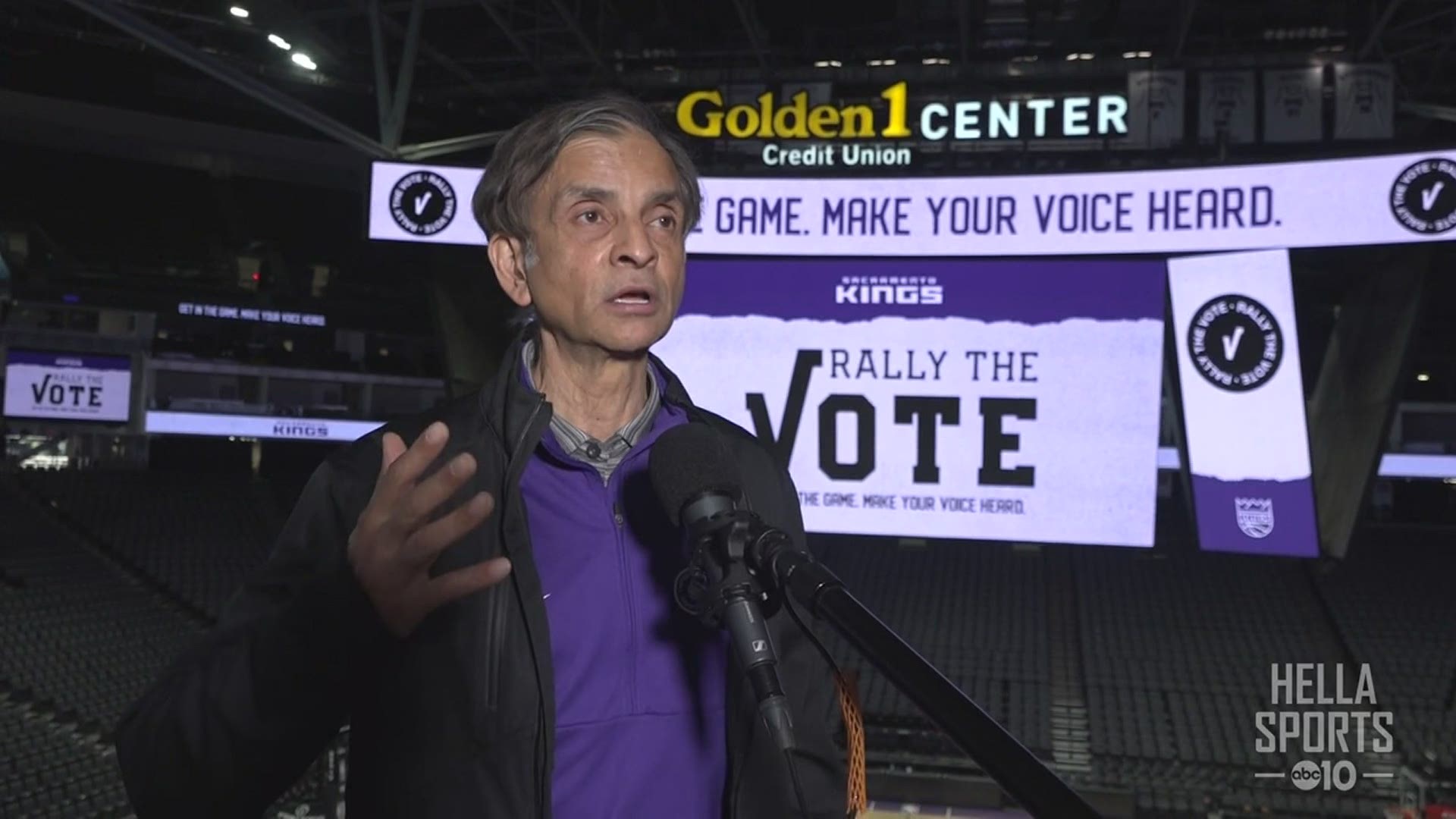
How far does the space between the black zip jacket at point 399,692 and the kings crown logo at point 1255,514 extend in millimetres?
8107

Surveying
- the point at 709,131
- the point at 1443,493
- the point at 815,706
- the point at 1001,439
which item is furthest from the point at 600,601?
the point at 1443,493

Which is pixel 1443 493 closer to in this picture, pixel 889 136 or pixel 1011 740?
pixel 889 136

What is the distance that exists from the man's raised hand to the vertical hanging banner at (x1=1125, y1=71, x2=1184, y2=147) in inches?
707

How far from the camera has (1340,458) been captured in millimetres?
13438

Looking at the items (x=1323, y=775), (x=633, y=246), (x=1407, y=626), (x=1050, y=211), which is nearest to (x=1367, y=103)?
(x=1407, y=626)

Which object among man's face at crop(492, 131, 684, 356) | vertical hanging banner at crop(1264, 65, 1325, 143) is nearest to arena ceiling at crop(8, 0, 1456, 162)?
vertical hanging banner at crop(1264, 65, 1325, 143)

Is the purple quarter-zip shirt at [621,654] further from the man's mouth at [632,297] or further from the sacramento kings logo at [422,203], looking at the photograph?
the sacramento kings logo at [422,203]

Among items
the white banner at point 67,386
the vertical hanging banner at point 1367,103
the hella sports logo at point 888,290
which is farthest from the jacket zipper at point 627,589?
the white banner at point 67,386

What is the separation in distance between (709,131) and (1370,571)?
14.2 meters

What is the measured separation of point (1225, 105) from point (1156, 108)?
127 cm

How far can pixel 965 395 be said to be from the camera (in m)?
8.21

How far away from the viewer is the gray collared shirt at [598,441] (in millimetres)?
1705

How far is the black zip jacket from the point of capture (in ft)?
4.17

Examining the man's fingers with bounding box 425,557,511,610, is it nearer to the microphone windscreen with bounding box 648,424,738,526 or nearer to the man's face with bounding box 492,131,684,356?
the microphone windscreen with bounding box 648,424,738,526
